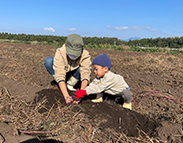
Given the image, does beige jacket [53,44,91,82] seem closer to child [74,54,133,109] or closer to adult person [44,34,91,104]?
adult person [44,34,91,104]

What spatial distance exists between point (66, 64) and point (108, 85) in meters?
0.94

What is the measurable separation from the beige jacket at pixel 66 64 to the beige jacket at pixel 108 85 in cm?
45

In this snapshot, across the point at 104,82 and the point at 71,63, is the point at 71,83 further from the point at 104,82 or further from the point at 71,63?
the point at 104,82

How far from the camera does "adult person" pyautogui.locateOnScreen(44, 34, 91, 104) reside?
2871 millimetres

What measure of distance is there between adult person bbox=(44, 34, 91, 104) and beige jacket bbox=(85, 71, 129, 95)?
334 mm

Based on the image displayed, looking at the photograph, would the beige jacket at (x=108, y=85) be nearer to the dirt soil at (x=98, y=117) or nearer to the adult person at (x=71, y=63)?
the dirt soil at (x=98, y=117)

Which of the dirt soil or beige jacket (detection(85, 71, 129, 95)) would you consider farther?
beige jacket (detection(85, 71, 129, 95))

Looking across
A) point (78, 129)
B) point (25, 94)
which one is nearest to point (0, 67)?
point (25, 94)

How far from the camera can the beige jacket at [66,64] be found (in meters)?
3.12

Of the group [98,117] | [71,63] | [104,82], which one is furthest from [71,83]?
[98,117]

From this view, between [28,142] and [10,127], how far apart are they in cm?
49

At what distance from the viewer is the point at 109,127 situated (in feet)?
7.59


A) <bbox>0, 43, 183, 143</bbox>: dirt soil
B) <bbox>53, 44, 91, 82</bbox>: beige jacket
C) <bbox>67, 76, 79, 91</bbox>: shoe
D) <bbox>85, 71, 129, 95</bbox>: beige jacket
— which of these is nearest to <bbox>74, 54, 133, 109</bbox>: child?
<bbox>85, 71, 129, 95</bbox>: beige jacket

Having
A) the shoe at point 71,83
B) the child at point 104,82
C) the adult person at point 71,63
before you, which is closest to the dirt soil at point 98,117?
the child at point 104,82
